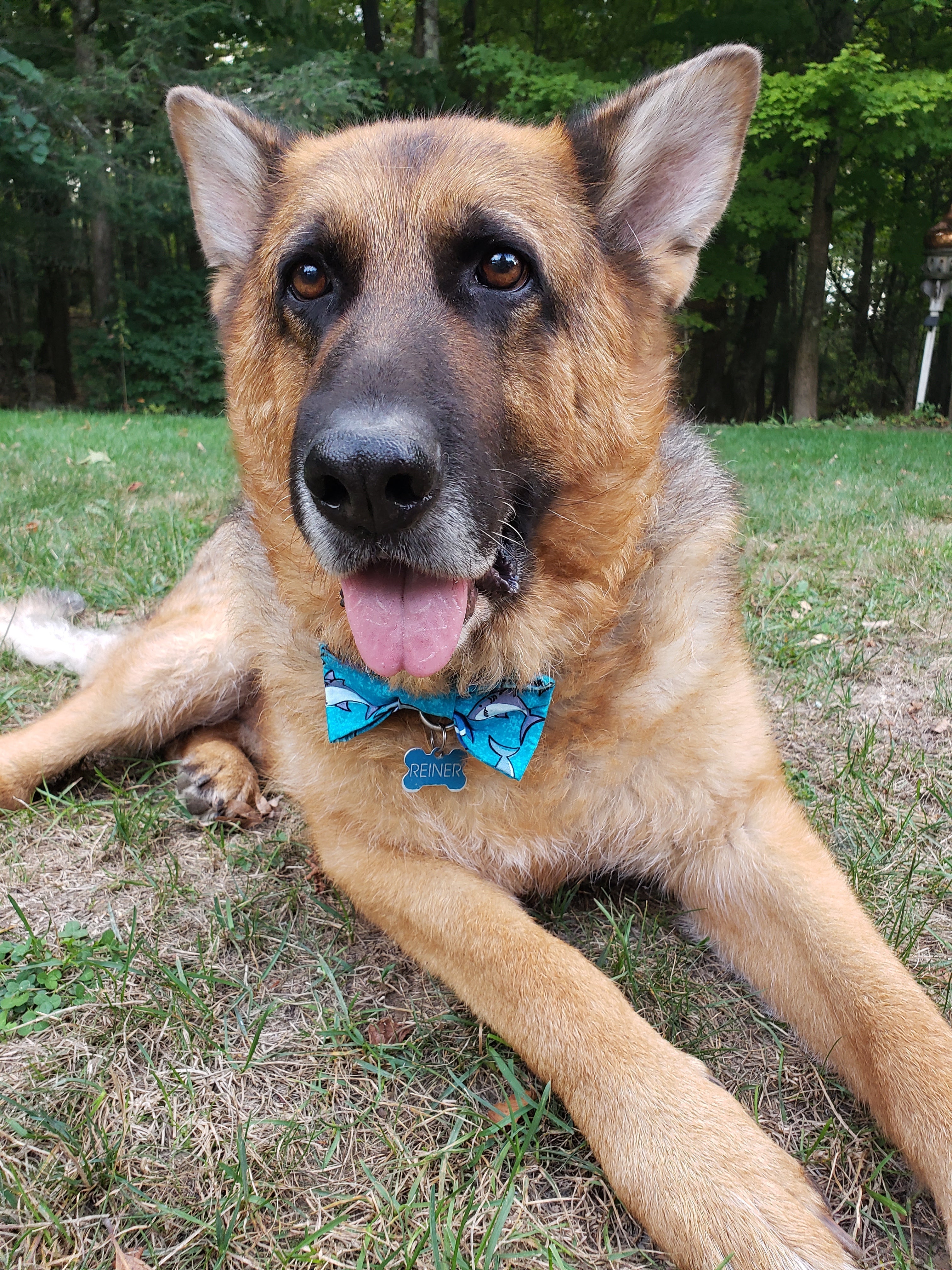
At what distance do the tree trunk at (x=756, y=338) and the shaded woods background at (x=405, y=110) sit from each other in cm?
8

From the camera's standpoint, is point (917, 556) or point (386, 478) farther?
point (917, 556)

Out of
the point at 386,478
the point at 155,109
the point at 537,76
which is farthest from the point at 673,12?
the point at 386,478

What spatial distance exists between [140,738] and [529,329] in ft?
7.34

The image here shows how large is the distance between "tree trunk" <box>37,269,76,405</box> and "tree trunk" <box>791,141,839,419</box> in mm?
18554

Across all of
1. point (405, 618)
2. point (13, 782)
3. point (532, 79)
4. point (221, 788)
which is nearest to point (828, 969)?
→ point (405, 618)

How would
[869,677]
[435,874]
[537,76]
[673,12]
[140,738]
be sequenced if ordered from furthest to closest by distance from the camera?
[673,12]
[537,76]
[869,677]
[140,738]
[435,874]

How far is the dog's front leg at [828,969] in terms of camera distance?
1813 mm

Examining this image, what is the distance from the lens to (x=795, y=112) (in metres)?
15.4

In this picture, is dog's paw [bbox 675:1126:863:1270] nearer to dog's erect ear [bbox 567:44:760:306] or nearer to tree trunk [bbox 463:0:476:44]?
dog's erect ear [bbox 567:44:760:306]

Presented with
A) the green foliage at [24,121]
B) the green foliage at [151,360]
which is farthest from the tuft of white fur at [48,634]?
the green foliage at [151,360]

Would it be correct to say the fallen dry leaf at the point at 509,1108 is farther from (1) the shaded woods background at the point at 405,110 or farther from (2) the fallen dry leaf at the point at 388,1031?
(1) the shaded woods background at the point at 405,110

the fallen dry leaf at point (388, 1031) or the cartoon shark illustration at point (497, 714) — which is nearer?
the fallen dry leaf at point (388, 1031)

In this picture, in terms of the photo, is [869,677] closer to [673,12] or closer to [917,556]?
[917,556]

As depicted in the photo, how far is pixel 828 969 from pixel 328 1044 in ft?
3.98
